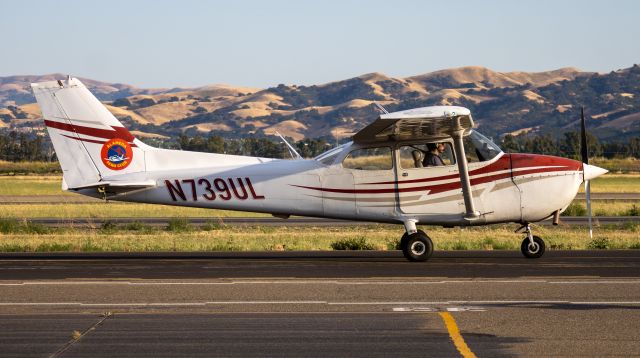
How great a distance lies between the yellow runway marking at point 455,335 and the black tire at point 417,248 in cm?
598

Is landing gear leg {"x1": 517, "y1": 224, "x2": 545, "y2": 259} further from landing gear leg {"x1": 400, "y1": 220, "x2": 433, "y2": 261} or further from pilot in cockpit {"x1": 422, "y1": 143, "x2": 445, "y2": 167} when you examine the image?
pilot in cockpit {"x1": 422, "y1": 143, "x2": 445, "y2": 167}

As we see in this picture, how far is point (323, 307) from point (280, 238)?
43.3ft

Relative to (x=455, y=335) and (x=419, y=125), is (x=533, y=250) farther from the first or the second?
(x=455, y=335)

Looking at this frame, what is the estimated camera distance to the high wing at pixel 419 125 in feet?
50.5

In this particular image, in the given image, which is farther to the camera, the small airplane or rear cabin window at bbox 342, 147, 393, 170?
rear cabin window at bbox 342, 147, 393, 170

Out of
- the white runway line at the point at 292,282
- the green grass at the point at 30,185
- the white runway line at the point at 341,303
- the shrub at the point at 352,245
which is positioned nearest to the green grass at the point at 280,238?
the shrub at the point at 352,245

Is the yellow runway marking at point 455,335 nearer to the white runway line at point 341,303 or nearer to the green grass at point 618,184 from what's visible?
the white runway line at point 341,303

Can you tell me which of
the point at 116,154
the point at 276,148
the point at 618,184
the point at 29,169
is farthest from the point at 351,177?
the point at 276,148

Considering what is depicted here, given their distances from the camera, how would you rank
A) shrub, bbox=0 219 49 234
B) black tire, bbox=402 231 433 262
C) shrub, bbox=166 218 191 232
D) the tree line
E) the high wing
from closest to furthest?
the high wing, black tire, bbox=402 231 433 262, shrub, bbox=0 219 49 234, shrub, bbox=166 218 191 232, the tree line

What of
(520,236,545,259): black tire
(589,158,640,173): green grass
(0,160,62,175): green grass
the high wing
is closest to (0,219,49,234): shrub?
the high wing

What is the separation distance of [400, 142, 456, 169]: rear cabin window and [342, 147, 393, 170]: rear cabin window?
0.82 feet

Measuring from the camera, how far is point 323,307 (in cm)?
1139

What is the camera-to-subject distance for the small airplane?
16.9 m

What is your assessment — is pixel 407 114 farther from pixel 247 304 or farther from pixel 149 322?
pixel 149 322
